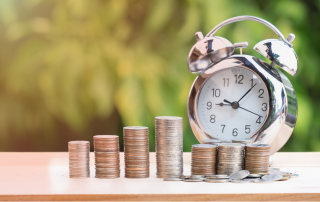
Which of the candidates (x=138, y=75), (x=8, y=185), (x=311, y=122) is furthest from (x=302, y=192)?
(x=311, y=122)

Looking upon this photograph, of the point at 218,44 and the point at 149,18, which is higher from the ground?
the point at 149,18

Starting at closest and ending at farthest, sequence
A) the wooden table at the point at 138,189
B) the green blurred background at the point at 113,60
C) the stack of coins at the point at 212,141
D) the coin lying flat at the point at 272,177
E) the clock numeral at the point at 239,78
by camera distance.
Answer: the wooden table at the point at 138,189 → the coin lying flat at the point at 272,177 → the stack of coins at the point at 212,141 → the clock numeral at the point at 239,78 → the green blurred background at the point at 113,60

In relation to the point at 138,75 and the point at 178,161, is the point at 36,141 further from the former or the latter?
the point at 178,161

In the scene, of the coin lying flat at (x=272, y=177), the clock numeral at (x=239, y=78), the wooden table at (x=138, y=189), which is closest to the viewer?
the wooden table at (x=138, y=189)

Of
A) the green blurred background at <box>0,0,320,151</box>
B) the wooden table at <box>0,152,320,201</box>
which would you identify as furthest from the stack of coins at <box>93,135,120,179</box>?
the green blurred background at <box>0,0,320,151</box>

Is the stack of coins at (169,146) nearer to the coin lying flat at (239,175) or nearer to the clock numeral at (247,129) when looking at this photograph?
the coin lying flat at (239,175)

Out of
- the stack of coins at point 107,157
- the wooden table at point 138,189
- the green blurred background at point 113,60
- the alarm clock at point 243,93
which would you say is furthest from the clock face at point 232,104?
the green blurred background at point 113,60

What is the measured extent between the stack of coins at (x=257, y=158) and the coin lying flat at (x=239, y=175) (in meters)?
0.02

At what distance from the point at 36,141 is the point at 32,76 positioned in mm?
442

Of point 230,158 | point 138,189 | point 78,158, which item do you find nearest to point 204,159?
point 230,158

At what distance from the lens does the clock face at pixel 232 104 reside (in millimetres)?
1142

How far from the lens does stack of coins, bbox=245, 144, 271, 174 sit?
953mm

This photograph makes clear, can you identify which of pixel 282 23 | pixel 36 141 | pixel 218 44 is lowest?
pixel 36 141

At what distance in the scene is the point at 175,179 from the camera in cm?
94
